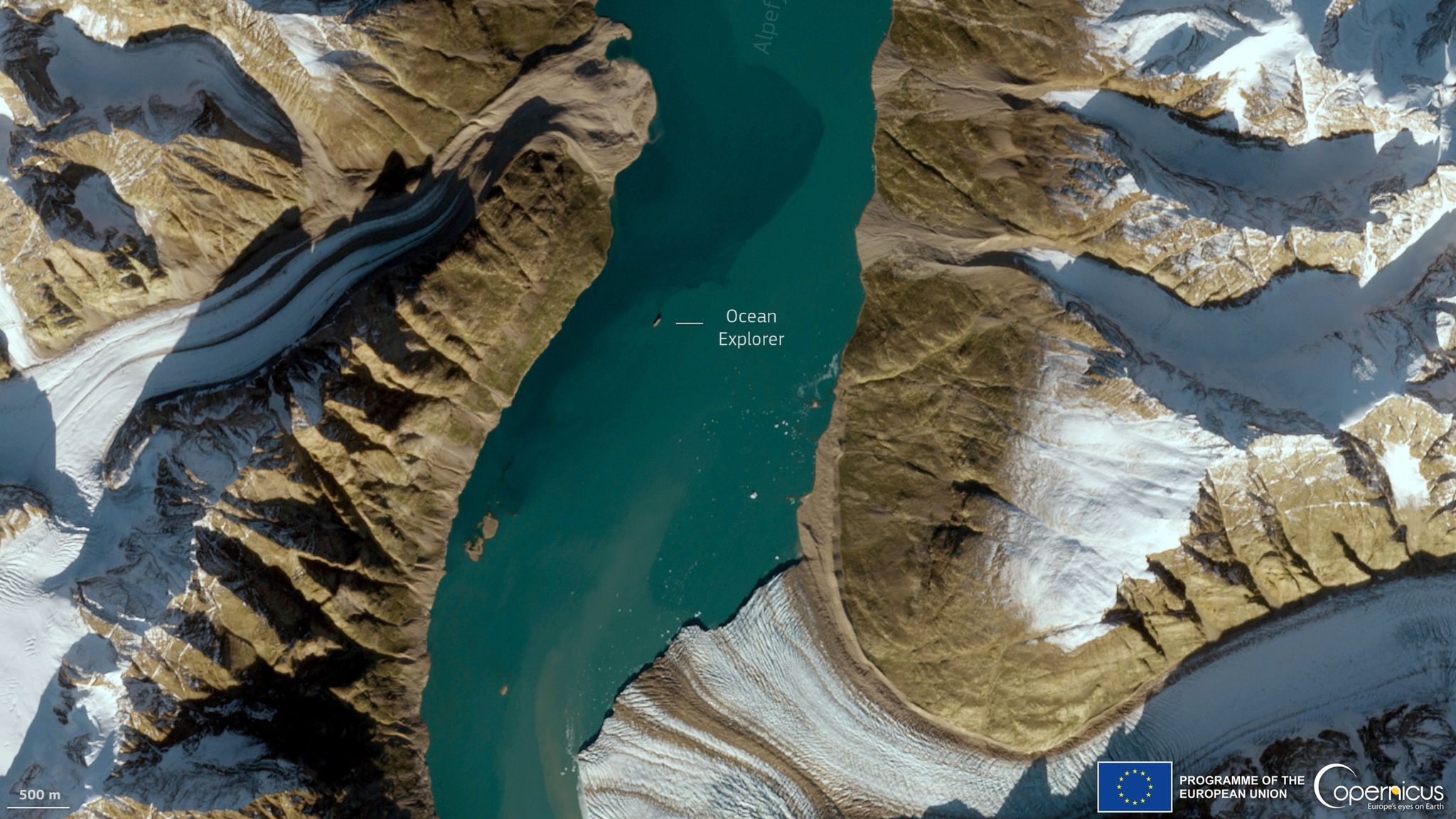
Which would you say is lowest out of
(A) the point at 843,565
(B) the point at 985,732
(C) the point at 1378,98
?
(B) the point at 985,732

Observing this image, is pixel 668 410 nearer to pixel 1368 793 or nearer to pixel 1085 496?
pixel 1085 496

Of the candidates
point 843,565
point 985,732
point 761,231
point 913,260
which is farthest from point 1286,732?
point 761,231

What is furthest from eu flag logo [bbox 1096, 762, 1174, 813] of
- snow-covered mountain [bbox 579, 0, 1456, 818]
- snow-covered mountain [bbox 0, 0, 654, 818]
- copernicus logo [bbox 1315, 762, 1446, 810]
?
snow-covered mountain [bbox 0, 0, 654, 818]

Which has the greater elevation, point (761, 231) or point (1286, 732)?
point (761, 231)

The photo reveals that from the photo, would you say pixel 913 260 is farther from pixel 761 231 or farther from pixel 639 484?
pixel 639 484

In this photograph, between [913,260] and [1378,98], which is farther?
[913,260]

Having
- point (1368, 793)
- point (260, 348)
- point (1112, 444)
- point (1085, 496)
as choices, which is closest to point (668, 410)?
point (260, 348)

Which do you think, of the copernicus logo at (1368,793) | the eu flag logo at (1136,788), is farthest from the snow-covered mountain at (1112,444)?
the eu flag logo at (1136,788)
